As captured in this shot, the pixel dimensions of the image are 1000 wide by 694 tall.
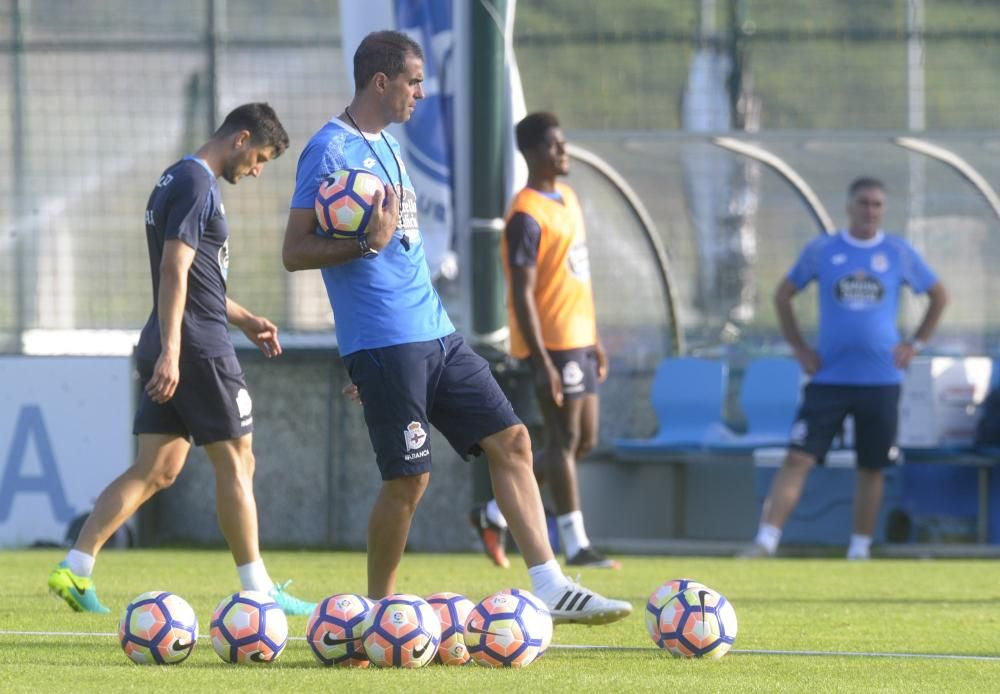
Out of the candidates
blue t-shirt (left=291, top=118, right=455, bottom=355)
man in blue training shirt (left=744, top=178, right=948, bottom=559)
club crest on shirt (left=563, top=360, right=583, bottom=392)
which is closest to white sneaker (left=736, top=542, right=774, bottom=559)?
man in blue training shirt (left=744, top=178, right=948, bottom=559)

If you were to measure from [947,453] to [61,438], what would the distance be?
5876 millimetres

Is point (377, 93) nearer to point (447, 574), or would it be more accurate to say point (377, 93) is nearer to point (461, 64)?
point (447, 574)

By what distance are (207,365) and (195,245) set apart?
49cm

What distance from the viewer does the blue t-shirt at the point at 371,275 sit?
641cm

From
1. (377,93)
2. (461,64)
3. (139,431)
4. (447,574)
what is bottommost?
(447,574)

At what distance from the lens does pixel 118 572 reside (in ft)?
32.7

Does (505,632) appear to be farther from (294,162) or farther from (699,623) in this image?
(294,162)

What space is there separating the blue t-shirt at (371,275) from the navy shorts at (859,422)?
5.81 metres

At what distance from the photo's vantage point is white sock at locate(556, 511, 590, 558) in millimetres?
10375

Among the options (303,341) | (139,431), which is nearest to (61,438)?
(303,341)

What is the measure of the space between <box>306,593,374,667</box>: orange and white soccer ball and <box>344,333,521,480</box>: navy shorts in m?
0.74

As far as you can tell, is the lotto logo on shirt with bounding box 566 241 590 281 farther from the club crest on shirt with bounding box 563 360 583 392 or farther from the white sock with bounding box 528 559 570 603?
the white sock with bounding box 528 559 570 603

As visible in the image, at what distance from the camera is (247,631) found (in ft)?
19.1

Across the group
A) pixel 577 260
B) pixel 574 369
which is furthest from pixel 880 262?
pixel 574 369
